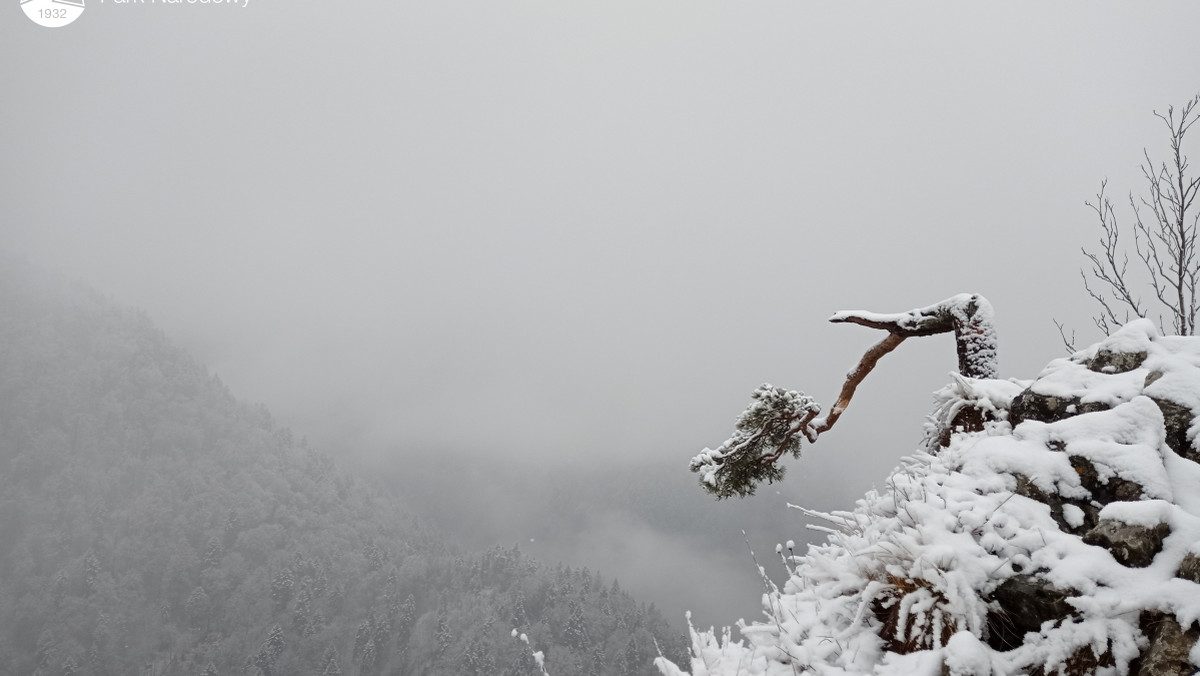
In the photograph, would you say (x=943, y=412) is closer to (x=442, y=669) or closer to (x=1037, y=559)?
(x=1037, y=559)

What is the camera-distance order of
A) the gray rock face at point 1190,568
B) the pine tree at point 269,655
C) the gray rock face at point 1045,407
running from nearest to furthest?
the gray rock face at point 1190,568, the gray rock face at point 1045,407, the pine tree at point 269,655

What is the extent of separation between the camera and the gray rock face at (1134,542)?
279 centimetres

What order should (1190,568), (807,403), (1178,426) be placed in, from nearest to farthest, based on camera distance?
(1190,568)
(1178,426)
(807,403)

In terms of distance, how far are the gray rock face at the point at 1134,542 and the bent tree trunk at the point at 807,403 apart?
9.60ft

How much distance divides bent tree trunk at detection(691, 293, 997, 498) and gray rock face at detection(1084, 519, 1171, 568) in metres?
2.93

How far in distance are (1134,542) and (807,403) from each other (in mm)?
3927

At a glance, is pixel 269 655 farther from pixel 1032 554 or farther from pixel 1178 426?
pixel 1178 426

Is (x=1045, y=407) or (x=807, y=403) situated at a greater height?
(x=1045, y=407)

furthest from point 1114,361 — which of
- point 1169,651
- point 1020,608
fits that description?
point 1169,651

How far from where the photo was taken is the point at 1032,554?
10.2 feet

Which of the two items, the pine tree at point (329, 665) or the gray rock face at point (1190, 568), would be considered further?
the pine tree at point (329, 665)

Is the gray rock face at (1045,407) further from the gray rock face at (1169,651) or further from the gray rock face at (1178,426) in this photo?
the gray rock face at (1169,651)

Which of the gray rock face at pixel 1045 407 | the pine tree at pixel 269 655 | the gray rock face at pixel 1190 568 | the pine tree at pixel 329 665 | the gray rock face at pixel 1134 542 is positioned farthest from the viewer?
the pine tree at pixel 329 665

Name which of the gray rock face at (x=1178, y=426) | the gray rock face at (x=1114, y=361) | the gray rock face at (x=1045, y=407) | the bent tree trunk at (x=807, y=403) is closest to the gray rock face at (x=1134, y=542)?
the gray rock face at (x=1178, y=426)
